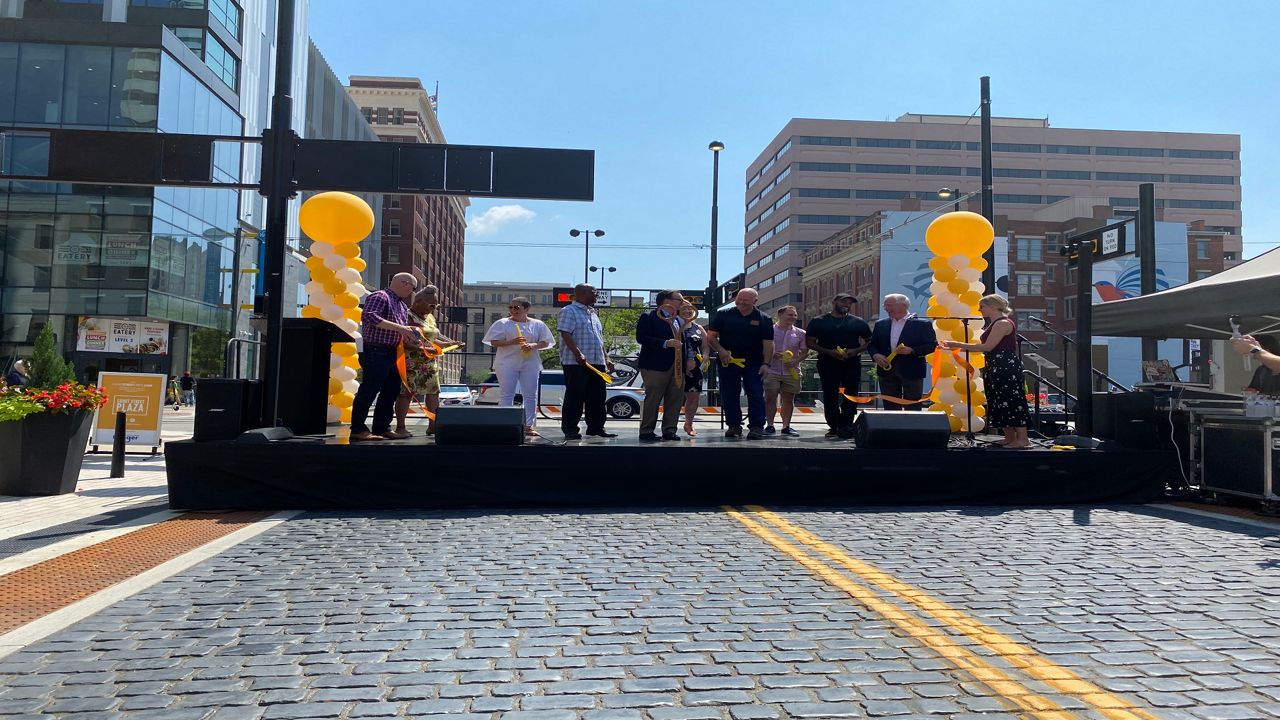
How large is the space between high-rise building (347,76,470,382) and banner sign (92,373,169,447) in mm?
59223

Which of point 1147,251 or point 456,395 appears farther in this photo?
point 456,395

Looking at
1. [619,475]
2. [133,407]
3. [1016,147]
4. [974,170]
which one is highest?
[1016,147]

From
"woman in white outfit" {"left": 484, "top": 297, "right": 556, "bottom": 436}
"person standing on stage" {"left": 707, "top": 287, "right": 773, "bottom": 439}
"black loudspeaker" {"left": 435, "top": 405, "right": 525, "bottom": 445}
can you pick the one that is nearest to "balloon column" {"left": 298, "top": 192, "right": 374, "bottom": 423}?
"woman in white outfit" {"left": 484, "top": 297, "right": 556, "bottom": 436}

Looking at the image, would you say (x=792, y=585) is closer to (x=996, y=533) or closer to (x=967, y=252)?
(x=996, y=533)

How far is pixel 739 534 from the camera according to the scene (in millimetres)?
6023

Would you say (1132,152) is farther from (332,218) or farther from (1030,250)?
(332,218)

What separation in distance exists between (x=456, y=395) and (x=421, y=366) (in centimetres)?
1369

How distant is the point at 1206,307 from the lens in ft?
26.8

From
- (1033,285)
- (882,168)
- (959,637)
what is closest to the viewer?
(959,637)

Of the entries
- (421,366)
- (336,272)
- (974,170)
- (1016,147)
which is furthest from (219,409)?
(974,170)

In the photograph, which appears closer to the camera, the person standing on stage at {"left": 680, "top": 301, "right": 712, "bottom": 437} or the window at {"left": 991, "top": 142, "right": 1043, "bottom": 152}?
the person standing on stage at {"left": 680, "top": 301, "right": 712, "bottom": 437}

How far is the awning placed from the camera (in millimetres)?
7520

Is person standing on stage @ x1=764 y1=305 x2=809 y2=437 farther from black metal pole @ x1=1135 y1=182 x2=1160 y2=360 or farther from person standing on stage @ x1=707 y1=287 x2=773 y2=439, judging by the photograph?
black metal pole @ x1=1135 y1=182 x2=1160 y2=360

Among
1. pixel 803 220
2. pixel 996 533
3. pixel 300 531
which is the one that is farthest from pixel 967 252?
pixel 803 220
